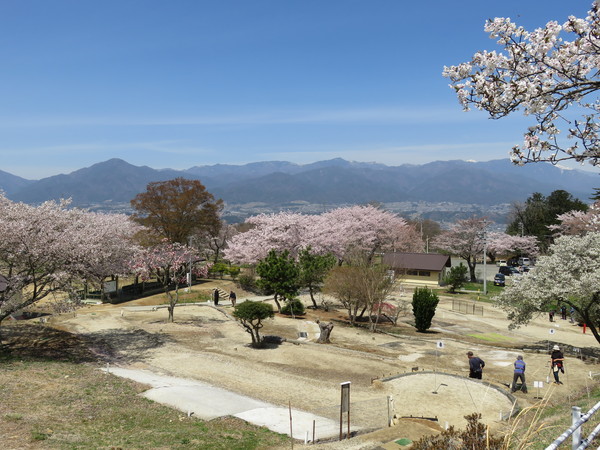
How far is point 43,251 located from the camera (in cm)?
2102

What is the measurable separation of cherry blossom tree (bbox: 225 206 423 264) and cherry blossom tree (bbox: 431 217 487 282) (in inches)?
481

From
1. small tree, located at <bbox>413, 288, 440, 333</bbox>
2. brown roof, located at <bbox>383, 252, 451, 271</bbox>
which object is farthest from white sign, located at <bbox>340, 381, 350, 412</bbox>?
brown roof, located at <bbox>383, 252, 451, 271</bbox>

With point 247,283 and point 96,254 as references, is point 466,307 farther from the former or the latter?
point 96,254

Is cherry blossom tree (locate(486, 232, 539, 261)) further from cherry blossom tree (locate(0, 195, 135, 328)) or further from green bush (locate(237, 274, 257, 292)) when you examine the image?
cherry blossom tree (locate(0, 195, 135, 328))

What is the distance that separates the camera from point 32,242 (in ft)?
68.5

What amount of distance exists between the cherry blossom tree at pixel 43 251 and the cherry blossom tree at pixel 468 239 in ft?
189

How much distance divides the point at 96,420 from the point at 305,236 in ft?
128

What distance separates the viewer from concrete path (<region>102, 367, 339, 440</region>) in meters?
13.5

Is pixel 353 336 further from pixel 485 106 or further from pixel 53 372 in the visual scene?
pixel 485 106

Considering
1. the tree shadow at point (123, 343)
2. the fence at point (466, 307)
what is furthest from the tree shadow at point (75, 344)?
the fence at point (466, 307)

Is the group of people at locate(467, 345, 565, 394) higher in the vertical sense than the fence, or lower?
higher

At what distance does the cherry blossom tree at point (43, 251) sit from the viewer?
67.8 ft

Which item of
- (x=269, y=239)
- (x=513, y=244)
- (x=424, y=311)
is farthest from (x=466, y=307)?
(x=513, y=244)

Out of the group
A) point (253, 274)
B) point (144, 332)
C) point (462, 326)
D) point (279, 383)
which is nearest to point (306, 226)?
point (253, 274)
